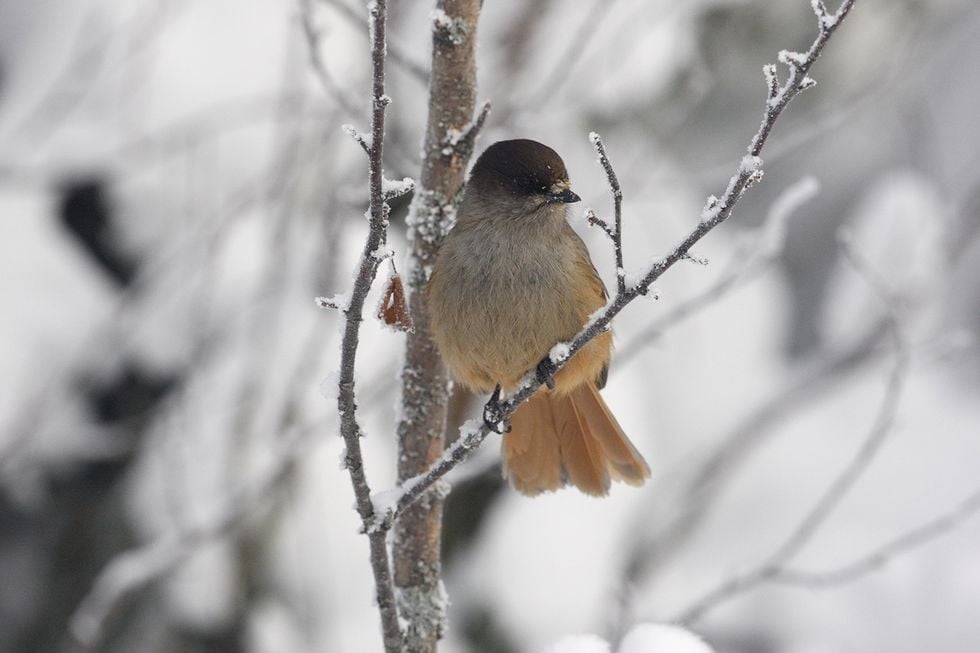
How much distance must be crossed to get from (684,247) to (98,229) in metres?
3.78

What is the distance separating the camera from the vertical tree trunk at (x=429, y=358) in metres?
2.20

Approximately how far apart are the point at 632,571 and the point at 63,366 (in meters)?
2.90

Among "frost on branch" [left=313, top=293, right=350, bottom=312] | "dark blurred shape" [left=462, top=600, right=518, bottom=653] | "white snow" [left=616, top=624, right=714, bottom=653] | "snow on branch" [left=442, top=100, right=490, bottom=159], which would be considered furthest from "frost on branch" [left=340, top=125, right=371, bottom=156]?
"dark blurred shape" [left=462, top=600, right=518, bottom=653]

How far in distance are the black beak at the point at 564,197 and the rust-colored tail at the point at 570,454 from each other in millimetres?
546

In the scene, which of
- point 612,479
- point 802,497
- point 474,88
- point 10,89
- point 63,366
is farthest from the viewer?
point 802,497

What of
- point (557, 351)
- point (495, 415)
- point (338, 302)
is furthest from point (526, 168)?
point (338, 302)

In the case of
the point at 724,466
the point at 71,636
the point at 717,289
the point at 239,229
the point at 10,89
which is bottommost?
the point at 717,289

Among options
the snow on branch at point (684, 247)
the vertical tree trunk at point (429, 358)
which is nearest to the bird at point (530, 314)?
the vertical tree trunk at point (429, 358)

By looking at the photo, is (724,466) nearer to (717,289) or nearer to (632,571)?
(632,571)

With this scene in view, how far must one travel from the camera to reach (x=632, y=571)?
5.19m

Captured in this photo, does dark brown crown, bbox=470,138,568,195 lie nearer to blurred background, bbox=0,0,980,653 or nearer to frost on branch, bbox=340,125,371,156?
blurred background, bbox=0,0,980,653

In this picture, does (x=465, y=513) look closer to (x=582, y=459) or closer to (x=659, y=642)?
(x=582, y=459)

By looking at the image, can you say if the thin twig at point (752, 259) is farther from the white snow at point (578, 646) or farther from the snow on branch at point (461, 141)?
the white snow at point (578, 646)

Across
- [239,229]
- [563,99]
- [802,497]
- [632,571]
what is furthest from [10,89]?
[802,497]
